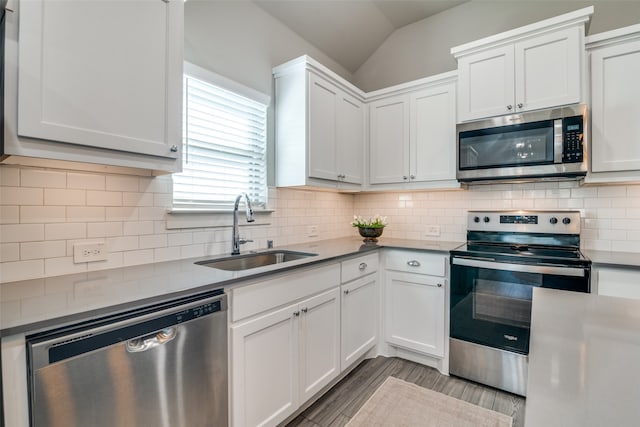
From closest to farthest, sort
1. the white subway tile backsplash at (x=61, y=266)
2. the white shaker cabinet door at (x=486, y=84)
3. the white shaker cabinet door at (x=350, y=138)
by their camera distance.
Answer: the white subway tile backsplash at (x=61, y=266)
the white shaker cabinet door at (x=486, y=84)
the white shaker cabinet door at (x=350, y=138)

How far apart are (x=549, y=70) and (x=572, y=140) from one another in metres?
0.51

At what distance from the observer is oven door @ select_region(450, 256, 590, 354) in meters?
1.93

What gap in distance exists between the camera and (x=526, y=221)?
95.2 inches

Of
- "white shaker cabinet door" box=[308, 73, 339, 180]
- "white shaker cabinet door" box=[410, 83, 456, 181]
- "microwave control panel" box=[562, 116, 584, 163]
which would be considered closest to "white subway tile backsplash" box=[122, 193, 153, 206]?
"white shaker cabinet door" box=[308, 73, 339, 180]

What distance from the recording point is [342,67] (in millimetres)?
3350

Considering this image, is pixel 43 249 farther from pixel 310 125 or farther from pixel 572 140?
pixel 572 140

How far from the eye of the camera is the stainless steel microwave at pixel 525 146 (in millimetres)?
2047

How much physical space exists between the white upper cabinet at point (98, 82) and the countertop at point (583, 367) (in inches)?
60.5

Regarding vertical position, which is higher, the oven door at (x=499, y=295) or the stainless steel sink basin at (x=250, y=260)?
the stainless steel sink basin at (x=250, y=260)

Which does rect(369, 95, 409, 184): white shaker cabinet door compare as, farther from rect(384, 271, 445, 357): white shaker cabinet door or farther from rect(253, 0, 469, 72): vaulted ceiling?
rect(384, 271, 445, 357): white shaker cabinet door

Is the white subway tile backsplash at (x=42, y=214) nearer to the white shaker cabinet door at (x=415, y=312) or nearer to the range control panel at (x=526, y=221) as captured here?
the white shaker cabinet door at (x=415, y=312)

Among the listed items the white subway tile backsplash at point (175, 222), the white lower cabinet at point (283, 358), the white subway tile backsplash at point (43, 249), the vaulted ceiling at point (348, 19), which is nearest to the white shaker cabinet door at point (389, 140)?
the white subway tile backsplash at point (175, 222)

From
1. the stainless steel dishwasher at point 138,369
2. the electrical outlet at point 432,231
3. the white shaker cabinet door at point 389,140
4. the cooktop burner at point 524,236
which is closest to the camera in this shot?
the stainless steel dishwasher at point 138,369

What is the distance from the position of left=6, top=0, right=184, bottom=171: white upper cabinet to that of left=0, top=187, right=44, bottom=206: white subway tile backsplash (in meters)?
0.34
